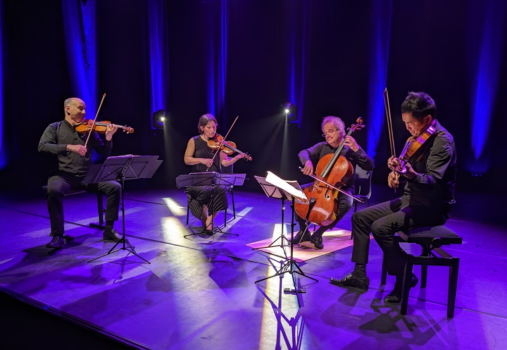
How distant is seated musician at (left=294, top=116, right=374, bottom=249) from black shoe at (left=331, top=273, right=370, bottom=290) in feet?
2.86

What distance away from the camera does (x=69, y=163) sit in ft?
12.2

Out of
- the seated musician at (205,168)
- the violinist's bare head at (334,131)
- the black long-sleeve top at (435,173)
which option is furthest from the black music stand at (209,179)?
the black long-sleeve top at (435,173)

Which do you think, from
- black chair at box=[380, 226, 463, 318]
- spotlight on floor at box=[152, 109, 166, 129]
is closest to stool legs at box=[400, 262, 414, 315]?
black chair at box=[380, 226, 463, 318]

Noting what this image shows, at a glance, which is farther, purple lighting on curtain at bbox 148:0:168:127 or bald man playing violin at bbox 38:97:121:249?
purple lighting on curtain at bbox 148:0:168:127

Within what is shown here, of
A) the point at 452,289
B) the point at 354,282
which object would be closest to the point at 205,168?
the point at 354,282

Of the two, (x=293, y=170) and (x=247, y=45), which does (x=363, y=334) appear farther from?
(x=247, y=45)

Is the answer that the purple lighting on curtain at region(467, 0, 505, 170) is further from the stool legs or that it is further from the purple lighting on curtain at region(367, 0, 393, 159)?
the stool legs

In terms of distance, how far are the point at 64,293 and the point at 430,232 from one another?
2.43 meters

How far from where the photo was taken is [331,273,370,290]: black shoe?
8.84 ft

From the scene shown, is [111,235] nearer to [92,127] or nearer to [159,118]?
[92,127]

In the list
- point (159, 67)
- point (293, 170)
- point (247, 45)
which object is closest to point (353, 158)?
point (293, 170)

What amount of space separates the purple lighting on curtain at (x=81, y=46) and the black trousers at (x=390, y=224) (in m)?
6.02

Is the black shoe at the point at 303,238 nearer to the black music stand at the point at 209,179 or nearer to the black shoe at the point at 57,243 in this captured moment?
the black music stand at the point at 209,179

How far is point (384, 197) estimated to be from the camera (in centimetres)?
605
